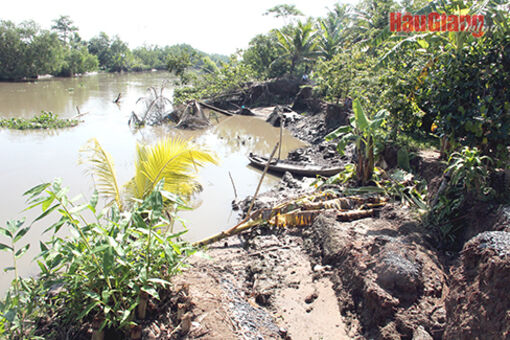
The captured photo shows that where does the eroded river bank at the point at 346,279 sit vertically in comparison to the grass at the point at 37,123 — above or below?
below

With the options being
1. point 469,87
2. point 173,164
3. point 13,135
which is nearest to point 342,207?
point 469,87

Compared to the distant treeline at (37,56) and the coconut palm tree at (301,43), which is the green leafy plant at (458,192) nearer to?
the coconut palm tree at (301,43)

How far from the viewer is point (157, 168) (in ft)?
15.1

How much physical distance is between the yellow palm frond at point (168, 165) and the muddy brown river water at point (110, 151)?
0.35 m

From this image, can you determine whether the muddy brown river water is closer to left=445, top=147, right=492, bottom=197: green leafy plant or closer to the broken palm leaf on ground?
the broken palm leaf on ground

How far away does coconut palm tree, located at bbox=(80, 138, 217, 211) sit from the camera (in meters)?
4.60

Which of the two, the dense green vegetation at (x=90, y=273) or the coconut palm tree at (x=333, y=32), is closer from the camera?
the dense green vegetation at (x=90, y=273)

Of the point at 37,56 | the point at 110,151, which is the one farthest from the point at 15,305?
the point at 37,56

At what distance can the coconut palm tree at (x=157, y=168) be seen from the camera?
4598 millimetres

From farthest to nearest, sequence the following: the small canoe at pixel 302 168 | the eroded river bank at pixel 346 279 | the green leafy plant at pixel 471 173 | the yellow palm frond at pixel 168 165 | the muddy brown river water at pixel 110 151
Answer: the small canoe at pixel 302 168 → the muddy brown river water at pixel 110 151 → the yellow palm frond at pixel 168 165 → the green leafy plant at pixel 471 173 → the eroded river bank at pixel 346 279

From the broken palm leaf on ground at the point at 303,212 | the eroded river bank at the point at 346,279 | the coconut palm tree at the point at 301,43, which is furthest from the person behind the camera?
the coconut palm tree at the point at 301,43

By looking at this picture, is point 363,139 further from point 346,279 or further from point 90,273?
point 90,273

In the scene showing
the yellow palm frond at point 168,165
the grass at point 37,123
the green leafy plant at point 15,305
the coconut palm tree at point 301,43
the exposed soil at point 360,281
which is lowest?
the exposed soil at point 360,281

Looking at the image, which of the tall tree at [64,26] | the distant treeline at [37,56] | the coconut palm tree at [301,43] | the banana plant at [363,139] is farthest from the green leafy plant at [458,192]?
the tall tree at [64,26]
